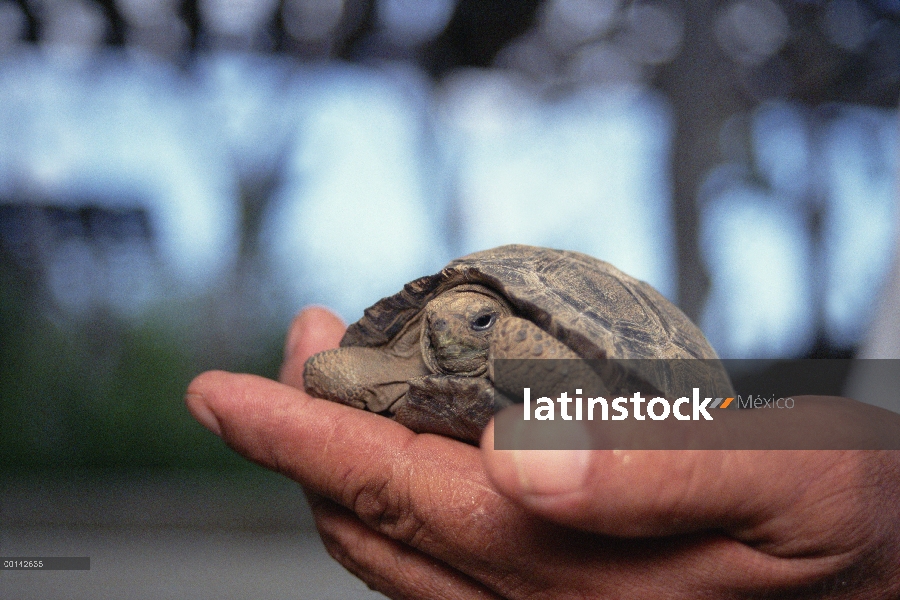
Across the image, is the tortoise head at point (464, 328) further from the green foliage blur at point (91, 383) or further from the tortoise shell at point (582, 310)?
the green foliage blur at point (91, 383)

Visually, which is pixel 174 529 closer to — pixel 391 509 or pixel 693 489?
pixel 391 509

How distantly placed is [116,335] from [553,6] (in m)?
2.82

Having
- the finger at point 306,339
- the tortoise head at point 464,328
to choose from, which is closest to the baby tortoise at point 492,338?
the tortoise head at point 464,328

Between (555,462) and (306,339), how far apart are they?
1.34 meters

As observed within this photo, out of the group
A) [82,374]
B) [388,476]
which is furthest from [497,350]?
[82,374]

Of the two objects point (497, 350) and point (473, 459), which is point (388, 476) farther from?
point (497, 350)

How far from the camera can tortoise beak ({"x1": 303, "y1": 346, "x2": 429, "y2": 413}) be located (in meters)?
1.49

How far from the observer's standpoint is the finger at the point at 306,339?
1.98 meters

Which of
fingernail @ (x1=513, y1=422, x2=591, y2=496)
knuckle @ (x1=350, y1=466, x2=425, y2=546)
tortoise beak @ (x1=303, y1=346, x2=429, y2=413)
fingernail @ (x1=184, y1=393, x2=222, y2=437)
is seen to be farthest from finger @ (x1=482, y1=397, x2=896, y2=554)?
fingernail @ (x1=184, y1=393, x2=222, y2=437)

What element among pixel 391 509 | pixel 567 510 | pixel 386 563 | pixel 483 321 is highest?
pixel 483 321

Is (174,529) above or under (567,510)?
under

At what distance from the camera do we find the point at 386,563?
1330 millimetres

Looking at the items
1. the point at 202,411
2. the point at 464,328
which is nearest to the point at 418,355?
the point at 464,328

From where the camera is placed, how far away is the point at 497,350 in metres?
1.20
